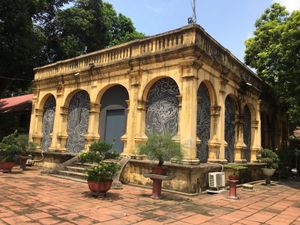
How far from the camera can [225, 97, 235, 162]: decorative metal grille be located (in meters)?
13.4

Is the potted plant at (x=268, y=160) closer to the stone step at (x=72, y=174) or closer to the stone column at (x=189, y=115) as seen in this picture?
the stone column at (x=189, y=115)

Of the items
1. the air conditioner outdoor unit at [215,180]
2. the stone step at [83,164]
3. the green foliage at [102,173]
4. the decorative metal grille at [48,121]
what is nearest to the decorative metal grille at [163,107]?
the air conditioner outdoor unit at [215,180]

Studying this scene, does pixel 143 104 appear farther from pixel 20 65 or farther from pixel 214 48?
pixel 20 65

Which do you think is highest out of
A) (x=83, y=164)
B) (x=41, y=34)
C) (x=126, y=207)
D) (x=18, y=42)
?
(x=41, y=34)

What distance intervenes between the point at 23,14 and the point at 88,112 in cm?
930

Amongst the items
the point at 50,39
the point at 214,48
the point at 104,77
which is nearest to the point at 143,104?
the point at 104,77

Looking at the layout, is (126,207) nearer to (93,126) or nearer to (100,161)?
(100,161)

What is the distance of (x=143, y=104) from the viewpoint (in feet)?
38.4

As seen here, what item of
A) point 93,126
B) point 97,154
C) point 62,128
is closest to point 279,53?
point 93,126

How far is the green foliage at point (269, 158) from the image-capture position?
1413 cm

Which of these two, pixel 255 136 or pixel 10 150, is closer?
pixel 10 150

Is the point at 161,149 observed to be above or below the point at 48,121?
below

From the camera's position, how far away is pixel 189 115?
10.1 meters

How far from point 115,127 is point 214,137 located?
4.15 metres
